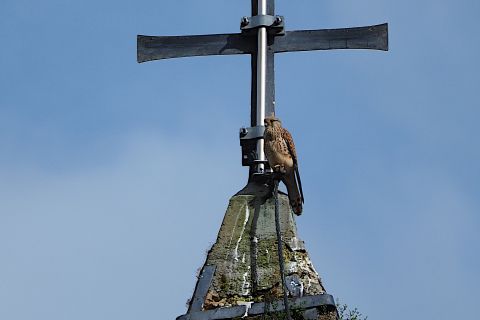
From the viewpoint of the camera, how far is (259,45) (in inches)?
363

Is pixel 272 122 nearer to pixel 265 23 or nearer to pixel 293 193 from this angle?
pixel 293 193

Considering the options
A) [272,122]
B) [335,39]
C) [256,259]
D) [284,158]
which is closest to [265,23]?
[335,39]

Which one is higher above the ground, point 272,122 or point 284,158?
point 272,122

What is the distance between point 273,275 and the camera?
306 inches

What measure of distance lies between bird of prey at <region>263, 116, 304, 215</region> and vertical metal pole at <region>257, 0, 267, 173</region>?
11 centimetres

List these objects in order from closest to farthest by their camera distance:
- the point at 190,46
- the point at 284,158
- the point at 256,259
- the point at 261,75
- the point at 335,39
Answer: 1. the point at 256,259
2. the point at 284,158
3. the point at 261,75
4. the point at 335,39
5. the point at 190,46

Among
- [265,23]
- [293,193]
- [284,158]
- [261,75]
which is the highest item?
[265,23]

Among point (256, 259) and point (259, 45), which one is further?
point (259, 45)

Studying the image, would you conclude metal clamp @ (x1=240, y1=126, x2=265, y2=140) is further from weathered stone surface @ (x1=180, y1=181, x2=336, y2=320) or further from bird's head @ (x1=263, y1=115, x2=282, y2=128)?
weathered stone surface @ (x1=180, y1=181, x2=336, y2=320)

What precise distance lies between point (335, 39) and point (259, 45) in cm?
63

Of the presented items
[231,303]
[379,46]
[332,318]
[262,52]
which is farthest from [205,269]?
[379,46]

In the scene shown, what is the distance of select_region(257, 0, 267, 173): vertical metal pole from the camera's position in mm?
8789

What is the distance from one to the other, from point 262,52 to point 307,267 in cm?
199

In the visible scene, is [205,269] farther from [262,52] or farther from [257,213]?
[262,52]
